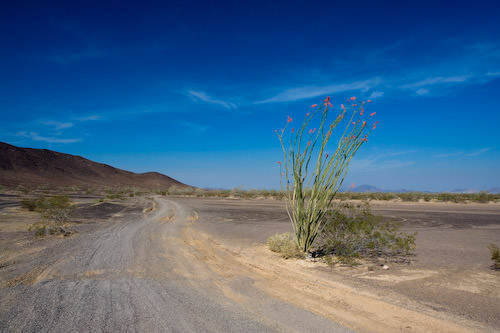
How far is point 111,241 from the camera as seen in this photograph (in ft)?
36.2

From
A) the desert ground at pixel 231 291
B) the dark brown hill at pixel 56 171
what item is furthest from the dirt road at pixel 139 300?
the dark brown hill at pixel 56 171

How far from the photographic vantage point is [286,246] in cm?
913

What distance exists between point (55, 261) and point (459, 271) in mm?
9810

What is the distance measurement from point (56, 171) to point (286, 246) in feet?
405

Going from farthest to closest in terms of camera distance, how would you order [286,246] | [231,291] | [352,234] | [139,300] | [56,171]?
[56,171] < [352,234] < [286,246] < [231,291] < [139,300]

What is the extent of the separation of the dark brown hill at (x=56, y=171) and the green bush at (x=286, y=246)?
8833cm

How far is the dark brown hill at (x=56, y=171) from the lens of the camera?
3716 inches

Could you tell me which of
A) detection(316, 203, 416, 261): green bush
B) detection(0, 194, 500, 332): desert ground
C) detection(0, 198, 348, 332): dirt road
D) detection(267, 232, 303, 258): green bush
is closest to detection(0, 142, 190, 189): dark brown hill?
detection(0, 194, 500, 332): desert ground

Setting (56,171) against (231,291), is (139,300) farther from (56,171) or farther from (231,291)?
(56,171)

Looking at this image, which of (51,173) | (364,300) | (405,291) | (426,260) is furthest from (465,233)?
(51,173)

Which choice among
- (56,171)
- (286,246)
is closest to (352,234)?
(286,246)

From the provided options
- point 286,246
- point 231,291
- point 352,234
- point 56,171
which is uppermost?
point 56,171

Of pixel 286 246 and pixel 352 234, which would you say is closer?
pixel 286 246

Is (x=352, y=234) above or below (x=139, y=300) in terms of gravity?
above
